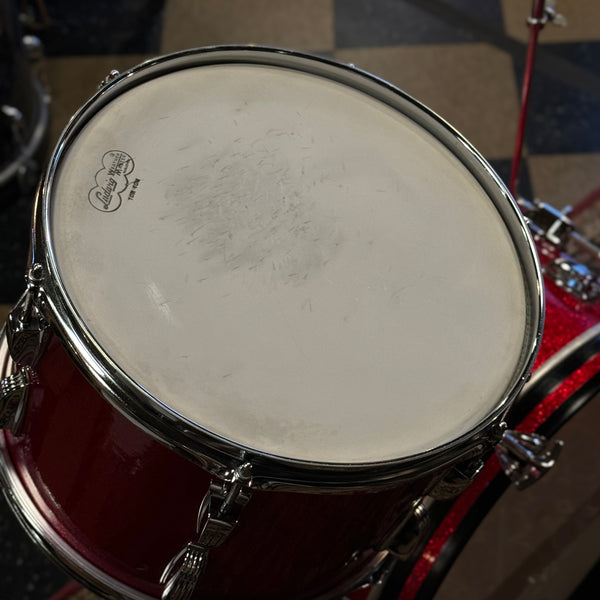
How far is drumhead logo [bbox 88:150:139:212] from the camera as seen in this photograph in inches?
24.8

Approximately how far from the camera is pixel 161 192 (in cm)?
65

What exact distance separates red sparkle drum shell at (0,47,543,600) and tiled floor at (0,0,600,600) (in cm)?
79

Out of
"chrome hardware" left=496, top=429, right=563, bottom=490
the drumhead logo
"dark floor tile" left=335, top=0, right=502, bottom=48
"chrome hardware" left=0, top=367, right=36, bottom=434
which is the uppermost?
the drumhead logo

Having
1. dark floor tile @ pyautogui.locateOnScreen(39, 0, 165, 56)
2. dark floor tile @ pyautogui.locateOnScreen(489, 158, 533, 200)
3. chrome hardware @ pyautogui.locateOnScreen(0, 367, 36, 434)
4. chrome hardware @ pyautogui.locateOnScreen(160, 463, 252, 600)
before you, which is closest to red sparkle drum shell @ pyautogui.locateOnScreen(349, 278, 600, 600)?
chrome hardware @ pyautogui.locateOnScreen(160, 463, 252, 600)

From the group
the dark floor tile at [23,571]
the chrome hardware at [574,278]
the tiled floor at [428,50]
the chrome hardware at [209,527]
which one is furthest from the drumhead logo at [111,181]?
the tiled floor at [428,50]

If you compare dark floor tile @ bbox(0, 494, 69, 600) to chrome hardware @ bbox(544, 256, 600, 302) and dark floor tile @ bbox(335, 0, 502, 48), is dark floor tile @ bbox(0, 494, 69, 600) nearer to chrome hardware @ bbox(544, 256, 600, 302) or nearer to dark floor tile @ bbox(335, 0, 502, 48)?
chrome hardware @ bbox(544, 256, 600, 302)

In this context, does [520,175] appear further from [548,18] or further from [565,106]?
[548,18]

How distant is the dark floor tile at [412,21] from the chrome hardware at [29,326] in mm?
1194

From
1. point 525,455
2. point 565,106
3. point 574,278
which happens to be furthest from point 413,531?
point 565,106

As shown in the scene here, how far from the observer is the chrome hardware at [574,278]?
852 mm

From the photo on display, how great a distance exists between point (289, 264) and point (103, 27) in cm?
122

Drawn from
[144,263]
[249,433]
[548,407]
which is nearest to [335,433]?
[249,433]

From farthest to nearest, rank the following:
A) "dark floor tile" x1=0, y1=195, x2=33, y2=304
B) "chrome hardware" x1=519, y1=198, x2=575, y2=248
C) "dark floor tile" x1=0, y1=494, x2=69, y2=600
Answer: "dark floor tile" x1=0, y1=195, x2=33, y2=304, "dark floor tile" x1=0, y1=494, x2=69, y2=600, "chrome hardware" x1=519, y1=198, x2=575, y2=248

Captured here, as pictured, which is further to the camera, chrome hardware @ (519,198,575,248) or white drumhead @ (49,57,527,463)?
chrome hardware @ (519,198,575,248)
